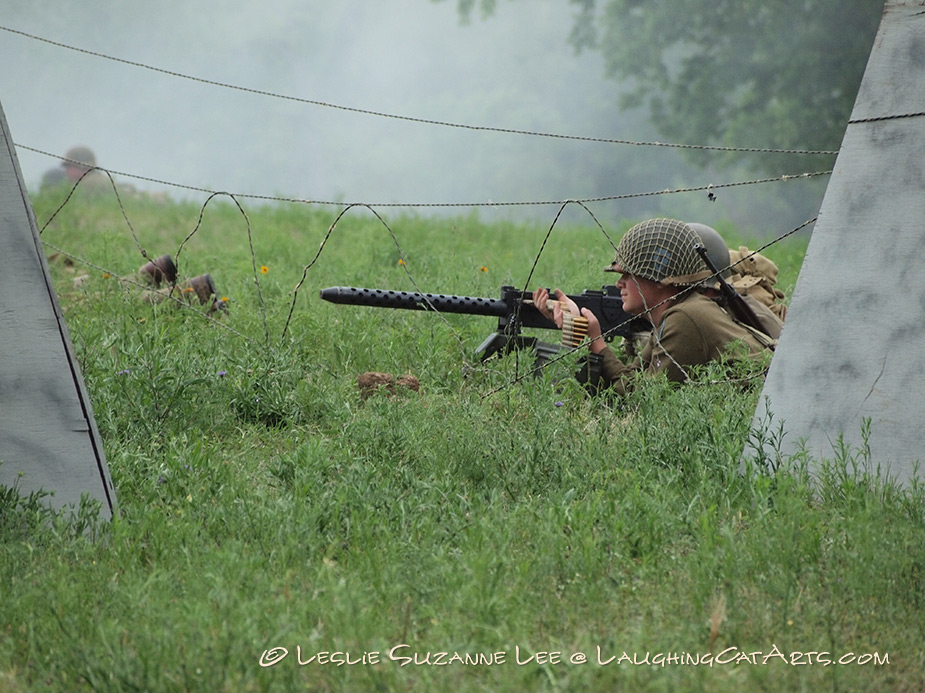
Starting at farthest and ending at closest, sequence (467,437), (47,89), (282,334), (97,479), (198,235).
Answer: (47,89) → (198,235) → (282,334) → (467,437) → (97,479)

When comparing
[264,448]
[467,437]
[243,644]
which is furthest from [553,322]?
[243,644]

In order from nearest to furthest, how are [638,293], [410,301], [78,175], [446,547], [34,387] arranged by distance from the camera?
1. [446,547]
2. [34,387]
3. [410,301]
4. [638,293]
5. [78,175]

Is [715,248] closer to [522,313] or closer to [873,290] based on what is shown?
[522,313]

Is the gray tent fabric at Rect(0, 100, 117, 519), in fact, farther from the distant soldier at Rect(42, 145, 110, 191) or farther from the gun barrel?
the distant soldier at Rect(42, 145, 110, 191)

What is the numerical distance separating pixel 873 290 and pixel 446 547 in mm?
1744

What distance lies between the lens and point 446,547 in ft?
9.73

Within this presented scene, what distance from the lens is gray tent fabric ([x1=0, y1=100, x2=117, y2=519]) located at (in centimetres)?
321

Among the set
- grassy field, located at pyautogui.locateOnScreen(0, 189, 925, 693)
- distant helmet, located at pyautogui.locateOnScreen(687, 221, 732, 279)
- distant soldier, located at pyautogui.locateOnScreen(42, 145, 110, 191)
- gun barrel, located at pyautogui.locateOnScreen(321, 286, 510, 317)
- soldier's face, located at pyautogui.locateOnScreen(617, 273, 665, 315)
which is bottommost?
grassy field, located at pyautogui.locateOnScreen(0, 189, 925, 693)

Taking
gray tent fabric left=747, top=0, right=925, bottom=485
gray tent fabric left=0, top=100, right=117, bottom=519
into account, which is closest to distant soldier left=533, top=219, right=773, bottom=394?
gray tent fabric left=747, top=0, right=925, bottom=485

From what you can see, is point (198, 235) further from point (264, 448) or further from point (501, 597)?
point (501, 597)

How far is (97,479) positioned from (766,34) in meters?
19.7

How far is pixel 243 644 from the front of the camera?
2.35 meters
